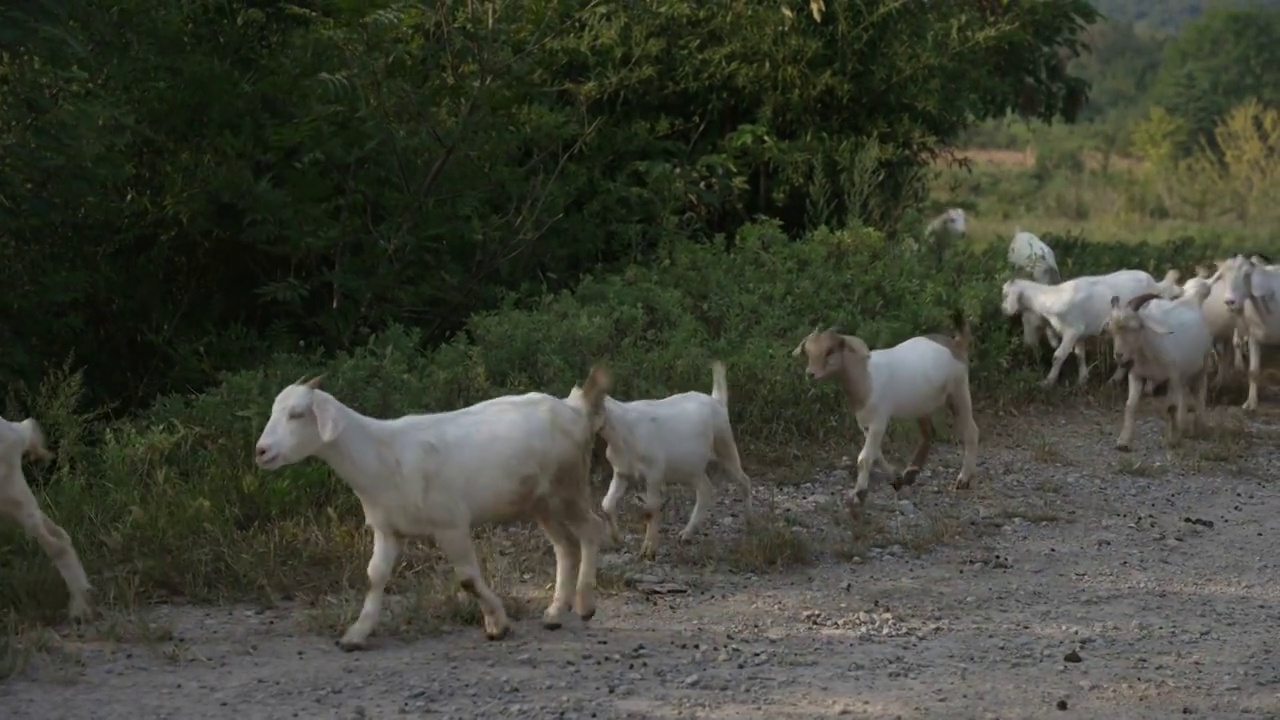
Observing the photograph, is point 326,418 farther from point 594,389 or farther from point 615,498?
point 615,498

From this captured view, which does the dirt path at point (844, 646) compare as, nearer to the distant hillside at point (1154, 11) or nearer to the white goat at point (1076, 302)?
the white goat at point (1076, 302)

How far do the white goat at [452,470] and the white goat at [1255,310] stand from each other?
708 centimetres

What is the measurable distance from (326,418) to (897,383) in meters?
3.56

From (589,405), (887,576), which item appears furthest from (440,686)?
(887,576)

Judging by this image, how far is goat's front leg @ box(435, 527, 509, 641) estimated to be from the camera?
21.8ft

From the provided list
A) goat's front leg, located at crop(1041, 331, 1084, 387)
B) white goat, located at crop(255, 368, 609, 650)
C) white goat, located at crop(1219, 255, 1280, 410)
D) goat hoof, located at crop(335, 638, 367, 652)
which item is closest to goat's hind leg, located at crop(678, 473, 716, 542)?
white goat, located at crop(255, 368, 609, 650)

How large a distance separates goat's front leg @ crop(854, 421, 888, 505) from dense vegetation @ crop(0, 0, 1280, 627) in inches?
34.4

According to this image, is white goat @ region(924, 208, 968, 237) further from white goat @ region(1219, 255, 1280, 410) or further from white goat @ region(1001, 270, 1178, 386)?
white goat @ region(1219, 255, 1280, 410)

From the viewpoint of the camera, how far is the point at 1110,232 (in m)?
27.6

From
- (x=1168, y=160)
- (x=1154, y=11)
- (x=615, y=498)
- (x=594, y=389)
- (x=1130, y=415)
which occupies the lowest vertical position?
(x=1130, y=415)

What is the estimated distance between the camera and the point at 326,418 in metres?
6.67

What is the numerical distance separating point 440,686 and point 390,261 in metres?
5.71

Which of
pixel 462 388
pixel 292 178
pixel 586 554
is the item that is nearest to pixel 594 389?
pixel 586 554

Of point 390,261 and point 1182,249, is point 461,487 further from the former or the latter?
point 1182,249
